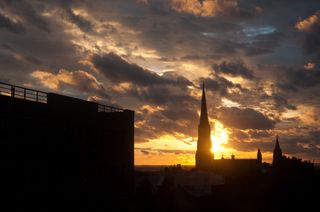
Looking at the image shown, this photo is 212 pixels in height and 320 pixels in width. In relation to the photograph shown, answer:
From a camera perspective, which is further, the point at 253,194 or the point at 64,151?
the point at 253,194

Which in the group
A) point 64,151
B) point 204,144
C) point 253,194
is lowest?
point 253,194

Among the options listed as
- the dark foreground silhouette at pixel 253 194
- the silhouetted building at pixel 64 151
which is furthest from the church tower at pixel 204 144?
the silhouetted building at pixel 64 151

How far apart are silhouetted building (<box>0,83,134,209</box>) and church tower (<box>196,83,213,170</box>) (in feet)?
309

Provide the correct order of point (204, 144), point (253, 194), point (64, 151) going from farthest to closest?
point (204, 144) < point (253, 194) < point (64, 151)

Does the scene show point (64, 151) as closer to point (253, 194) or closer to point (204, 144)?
point (253, 194)

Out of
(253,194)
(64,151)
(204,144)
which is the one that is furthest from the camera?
(204,144)

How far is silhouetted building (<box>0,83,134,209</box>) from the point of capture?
29.8 meters

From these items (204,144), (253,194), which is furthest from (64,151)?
(204,144)

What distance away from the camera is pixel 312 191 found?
158ft

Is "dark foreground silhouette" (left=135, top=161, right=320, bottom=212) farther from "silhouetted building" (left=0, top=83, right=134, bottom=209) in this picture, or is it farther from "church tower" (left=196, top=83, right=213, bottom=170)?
"church tower" (left=196, top=83, right=213, bottom=170)

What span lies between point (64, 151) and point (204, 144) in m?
106

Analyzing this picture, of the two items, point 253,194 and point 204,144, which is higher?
point 204,144

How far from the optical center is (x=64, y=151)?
1380 inches

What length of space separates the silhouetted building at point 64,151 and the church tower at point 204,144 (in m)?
94.3
